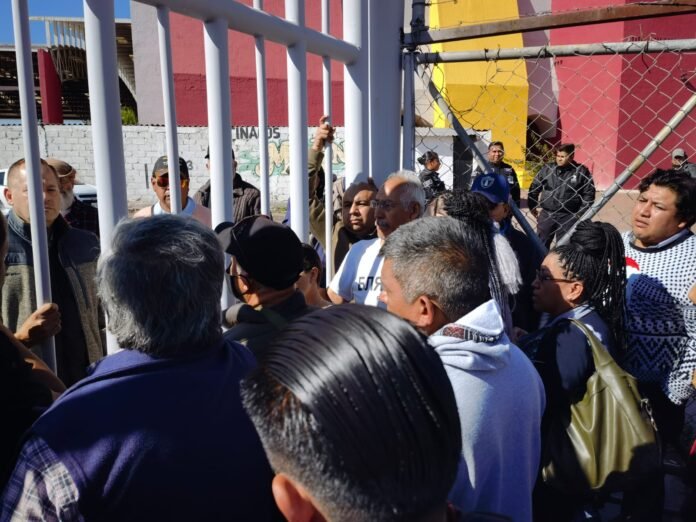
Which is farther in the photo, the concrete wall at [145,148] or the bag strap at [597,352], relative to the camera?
the concrete wall at [145,148]

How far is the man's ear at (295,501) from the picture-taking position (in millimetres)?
732

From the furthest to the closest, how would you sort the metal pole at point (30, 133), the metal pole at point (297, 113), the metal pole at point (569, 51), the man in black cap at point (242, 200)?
the man in black cap at point (242, 200) → the metal pole at point (569, 51) → the metal pole at point (297, 113) → the metal pole at point (30, 133)

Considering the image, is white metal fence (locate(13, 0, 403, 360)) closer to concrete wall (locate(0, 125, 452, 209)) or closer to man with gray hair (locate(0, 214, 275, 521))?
man with gray hair (locate(0, 214, 275, 521))

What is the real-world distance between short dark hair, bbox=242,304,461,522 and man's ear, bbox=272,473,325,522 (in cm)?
2

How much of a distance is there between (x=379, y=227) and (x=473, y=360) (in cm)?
142

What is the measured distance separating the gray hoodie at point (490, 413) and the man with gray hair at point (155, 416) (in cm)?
45

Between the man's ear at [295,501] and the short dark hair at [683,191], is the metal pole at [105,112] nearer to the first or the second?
the man's ear at [295,501]

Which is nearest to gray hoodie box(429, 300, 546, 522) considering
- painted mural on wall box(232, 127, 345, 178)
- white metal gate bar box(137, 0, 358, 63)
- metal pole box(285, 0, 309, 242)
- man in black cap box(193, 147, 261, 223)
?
metal pole box(285, 0, 309, 242)

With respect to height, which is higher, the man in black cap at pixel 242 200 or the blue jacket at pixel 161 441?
the man in black cap at pixel 242 200

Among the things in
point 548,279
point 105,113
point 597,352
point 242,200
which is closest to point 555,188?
point 242,200

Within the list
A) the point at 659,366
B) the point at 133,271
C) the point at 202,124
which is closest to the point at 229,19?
the point at 133,271

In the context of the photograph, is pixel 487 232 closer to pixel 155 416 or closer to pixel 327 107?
pixel 327 107

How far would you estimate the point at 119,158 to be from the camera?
1.36 metres

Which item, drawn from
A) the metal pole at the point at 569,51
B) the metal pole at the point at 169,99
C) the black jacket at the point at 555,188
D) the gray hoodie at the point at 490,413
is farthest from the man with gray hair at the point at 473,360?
the black jacket at the point at 555,188
